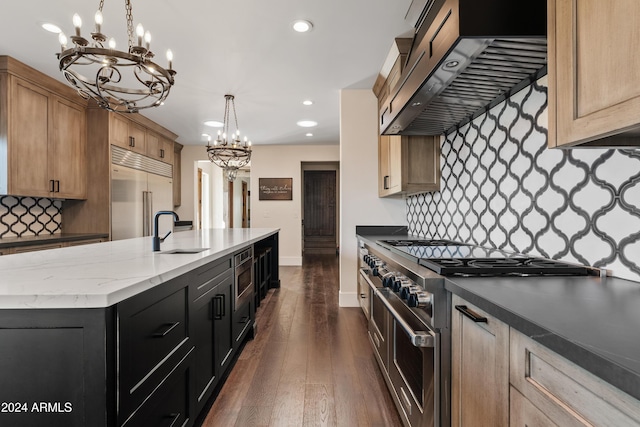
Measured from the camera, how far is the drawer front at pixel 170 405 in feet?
3.63

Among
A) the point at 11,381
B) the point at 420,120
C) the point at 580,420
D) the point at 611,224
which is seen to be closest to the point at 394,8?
the point at 420,120

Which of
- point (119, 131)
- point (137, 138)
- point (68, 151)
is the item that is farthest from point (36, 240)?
point (137, 138)

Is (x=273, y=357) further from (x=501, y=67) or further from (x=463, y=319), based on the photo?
(x=501, y=67)

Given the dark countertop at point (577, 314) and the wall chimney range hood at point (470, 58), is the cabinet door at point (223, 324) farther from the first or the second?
the wall chimney range hood at point (470, 58)

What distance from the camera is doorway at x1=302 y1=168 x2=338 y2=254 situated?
940cm

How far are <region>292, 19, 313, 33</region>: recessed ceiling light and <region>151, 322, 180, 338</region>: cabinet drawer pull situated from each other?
228cm

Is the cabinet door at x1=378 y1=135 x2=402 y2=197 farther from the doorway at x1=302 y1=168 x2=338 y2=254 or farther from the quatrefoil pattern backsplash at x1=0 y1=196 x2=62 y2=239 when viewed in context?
the doorway at x1=302 y1=168 x2=338 y2=254


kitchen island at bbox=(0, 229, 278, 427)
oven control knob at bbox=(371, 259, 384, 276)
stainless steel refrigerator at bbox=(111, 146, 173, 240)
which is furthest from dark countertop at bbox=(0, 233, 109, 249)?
oven control knob at bbox=(371, 259, 384, 276)

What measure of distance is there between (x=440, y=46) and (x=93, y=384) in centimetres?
159

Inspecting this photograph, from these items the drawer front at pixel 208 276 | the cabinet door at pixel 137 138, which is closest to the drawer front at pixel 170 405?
the drawer front at pixel 208 276

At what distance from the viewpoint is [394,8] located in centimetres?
236

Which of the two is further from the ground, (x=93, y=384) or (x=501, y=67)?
(x=501, y=67)

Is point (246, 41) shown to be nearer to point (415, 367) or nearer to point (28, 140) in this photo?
point (28, 140)

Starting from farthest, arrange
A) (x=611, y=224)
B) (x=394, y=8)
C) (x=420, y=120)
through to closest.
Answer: (x=394, y=8) → (x=420, y=120) → (x=611, y=224)
